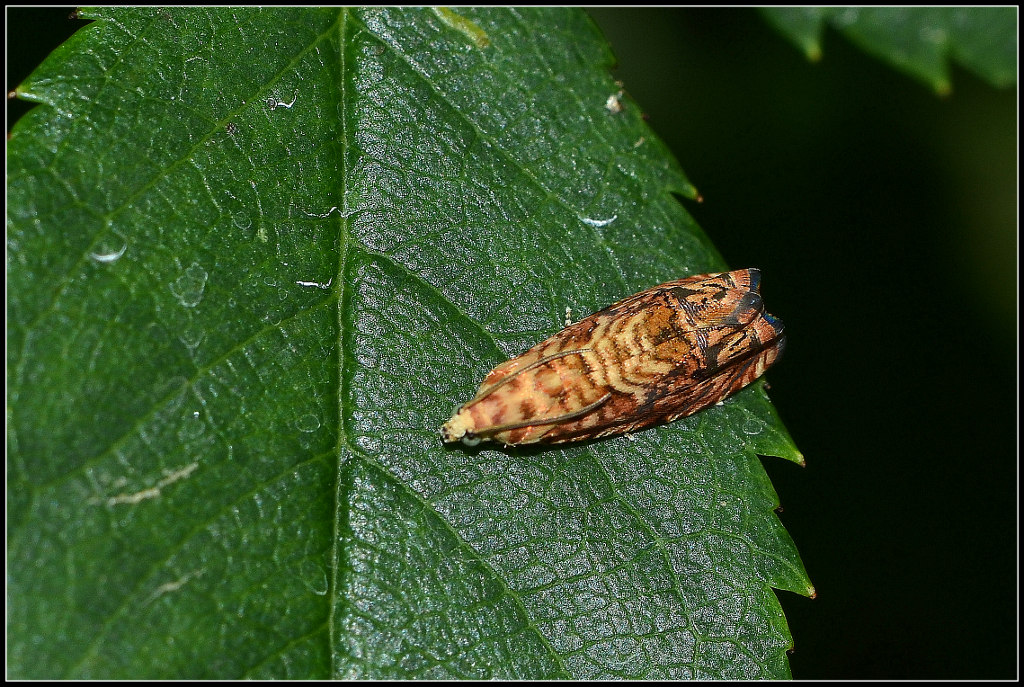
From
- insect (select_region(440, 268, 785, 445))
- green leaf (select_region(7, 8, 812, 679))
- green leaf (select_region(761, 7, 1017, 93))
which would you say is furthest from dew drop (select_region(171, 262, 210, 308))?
green leaf (select_region(761, 7, 1017, 93))

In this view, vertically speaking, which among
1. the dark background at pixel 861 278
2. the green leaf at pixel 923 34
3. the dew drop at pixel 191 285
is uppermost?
the dew drop at pixel 191 285

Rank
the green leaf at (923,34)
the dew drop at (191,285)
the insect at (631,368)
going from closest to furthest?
the dew drop at (191,285) → the insect at (631,368) → the green leaf at (923,34)

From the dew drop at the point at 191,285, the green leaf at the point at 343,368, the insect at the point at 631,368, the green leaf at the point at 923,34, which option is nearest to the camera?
the green leaf at the point at 343,368

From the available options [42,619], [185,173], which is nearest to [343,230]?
[185,173]

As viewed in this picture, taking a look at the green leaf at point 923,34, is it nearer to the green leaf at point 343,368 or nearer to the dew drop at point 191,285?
the green leaf at point 343,368

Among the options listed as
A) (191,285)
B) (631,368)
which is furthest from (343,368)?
(631,368)

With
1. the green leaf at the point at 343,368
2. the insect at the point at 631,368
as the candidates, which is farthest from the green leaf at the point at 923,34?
the insect at the point at 631,368
